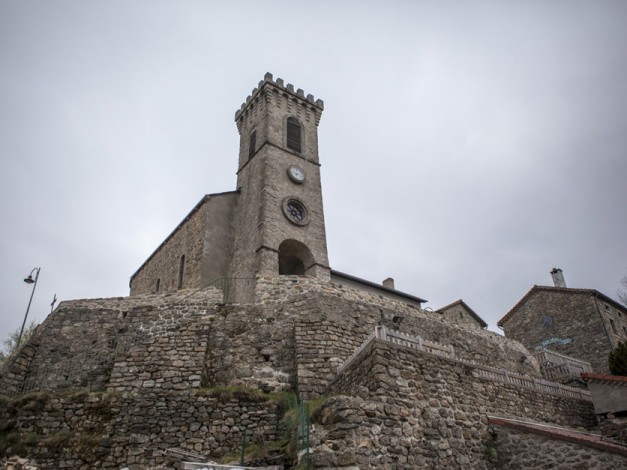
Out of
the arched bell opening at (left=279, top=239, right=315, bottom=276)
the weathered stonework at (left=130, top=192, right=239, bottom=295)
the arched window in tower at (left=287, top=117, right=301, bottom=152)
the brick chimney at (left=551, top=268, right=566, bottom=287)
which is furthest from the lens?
the brick chimney at (left=551, top=268, right=566, bottom=287)

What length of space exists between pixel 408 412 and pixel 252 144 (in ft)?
67.5

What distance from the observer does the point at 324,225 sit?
25656 mm

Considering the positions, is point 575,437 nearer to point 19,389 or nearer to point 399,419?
point 399,419

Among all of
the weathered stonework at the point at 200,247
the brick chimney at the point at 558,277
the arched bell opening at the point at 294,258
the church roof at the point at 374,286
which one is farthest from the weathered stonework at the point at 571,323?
the weathered stonework at the point at 200,247

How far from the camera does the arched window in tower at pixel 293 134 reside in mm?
28028

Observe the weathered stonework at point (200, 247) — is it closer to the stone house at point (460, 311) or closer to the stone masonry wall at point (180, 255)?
the stone masonry wall at point (180, 255)

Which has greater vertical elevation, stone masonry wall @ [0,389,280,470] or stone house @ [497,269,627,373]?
stone house @ [497,269,627,373]

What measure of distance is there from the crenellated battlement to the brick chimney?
59.6 feet

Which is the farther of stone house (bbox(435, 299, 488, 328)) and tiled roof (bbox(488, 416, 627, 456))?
stone house (bbox(435, 299, 488, 328))

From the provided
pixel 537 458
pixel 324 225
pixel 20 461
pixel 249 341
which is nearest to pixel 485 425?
pixel 537 458

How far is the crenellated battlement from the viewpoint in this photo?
29453mm

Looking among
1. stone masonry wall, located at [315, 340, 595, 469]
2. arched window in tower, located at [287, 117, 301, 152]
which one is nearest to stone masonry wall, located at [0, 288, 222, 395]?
stone masonry wall, located at [315, 340, 595, 469]

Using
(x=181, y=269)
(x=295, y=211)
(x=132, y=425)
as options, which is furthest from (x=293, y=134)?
(x=132, y=425)

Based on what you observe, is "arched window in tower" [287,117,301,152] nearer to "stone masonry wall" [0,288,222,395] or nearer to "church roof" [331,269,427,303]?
"church roof" [331,269,427,303]
